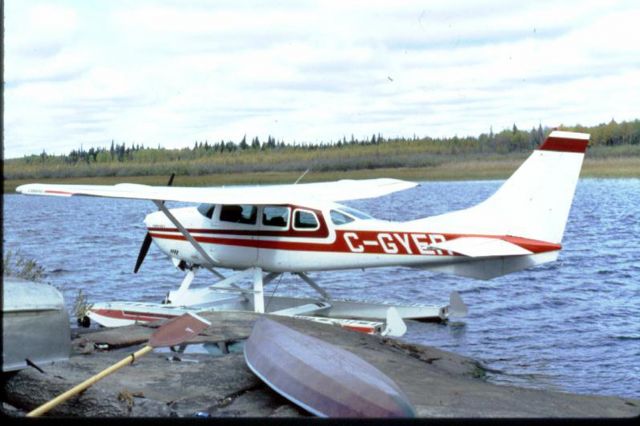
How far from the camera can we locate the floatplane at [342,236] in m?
11.5

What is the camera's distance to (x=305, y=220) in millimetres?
11867

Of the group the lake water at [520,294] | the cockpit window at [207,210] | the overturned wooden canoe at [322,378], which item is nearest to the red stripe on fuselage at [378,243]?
the cockpit window at [207,210]

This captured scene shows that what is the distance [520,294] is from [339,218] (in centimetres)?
849

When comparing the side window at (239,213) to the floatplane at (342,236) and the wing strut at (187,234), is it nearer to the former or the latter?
the floatplane at (342,236)

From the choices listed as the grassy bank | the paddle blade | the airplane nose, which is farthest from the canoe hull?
the grassy bank

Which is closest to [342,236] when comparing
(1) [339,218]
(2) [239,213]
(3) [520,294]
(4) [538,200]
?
(1) [339,218]

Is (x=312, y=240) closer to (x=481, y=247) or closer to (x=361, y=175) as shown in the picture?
(x=481, y=247)

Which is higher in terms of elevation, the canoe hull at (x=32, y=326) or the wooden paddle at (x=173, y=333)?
the canoe hull at (x=32, y=326)

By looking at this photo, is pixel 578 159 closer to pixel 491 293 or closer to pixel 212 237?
pixel 212 237

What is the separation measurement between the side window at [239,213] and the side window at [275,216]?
132mm

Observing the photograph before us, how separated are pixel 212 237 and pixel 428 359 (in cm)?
385

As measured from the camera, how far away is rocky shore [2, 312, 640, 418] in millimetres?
6805

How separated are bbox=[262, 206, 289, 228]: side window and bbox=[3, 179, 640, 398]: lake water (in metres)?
2.14
